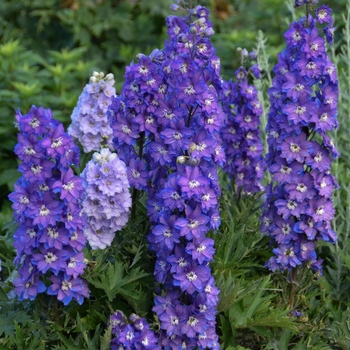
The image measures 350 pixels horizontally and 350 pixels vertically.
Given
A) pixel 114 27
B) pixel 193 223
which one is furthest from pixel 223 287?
pixel 114 27

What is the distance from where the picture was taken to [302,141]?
2955 millimetres

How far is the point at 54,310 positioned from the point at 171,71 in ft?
3.67

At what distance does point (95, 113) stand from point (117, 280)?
0.91 meters

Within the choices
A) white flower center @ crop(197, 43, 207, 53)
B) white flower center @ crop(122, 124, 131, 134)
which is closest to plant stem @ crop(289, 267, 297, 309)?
white flower center @ crop(122, 124, 131, 134)

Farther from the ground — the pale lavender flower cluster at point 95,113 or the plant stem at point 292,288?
the pale lavender flower cluster at point 95,113

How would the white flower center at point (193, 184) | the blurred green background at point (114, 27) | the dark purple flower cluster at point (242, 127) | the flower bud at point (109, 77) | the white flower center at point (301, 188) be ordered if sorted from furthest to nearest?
the blurred green background at point (114, 27)
the dark purple flower cluster at point (242, 127)
the flower bud at point (109, 77)
the white flower center at point (301, 188)
the white flower center at point (193, 184)

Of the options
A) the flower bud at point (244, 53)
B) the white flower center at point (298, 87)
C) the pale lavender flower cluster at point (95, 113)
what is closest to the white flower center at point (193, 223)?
the white flower center at point (298, 87)

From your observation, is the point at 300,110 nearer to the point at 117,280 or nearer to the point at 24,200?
the point at 117,280

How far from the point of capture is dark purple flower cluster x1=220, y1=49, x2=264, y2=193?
3445 mm

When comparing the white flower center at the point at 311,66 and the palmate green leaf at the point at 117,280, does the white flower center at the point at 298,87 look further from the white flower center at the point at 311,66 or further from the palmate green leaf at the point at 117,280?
the palmate green leaf at the point at 117,280

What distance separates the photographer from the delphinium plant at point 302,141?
290 centimetres

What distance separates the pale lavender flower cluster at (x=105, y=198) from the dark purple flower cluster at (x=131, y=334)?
398 millimetres

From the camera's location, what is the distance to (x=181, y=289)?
2629 millimetres

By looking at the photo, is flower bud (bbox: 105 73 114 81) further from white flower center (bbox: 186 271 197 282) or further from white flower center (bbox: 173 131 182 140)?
white flower center (bbox: 186 271 197 282)
